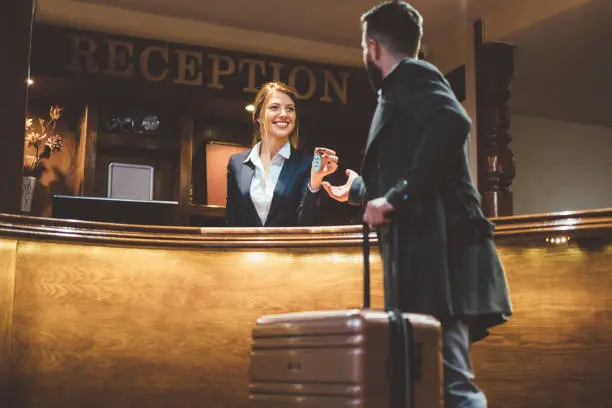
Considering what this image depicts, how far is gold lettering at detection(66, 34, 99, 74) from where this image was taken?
5.02m

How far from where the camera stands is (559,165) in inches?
277

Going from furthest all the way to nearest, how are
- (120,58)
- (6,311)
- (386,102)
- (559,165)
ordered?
1. (559,165)
2. (120,58)
3. (6,311)
4. (386,102)

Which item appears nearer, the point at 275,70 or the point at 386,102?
the point at 386,102

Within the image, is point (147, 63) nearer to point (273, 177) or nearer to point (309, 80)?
point (309, 80)

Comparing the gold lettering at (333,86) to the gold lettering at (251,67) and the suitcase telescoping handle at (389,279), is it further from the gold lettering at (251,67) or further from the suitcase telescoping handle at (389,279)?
the suitcase telescoping handle at (389,279)

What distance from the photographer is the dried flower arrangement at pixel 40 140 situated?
483cm

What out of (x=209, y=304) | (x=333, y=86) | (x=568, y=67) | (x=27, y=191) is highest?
(x=568, y=67)

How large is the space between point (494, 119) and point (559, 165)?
6.29 feet

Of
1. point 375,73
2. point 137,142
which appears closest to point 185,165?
point 137,142

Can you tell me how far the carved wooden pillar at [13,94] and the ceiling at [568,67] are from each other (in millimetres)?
3288

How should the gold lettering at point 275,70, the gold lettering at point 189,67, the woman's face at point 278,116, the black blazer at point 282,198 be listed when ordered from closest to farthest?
the black blazer at point 282,198
the woman's face at point 278,116
the gold lettering at point 189,67
the gold lettering at point 275,70

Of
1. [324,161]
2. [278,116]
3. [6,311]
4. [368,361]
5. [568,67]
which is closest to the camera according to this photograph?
[368,361]

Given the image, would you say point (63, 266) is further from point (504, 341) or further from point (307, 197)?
point (504, 341)

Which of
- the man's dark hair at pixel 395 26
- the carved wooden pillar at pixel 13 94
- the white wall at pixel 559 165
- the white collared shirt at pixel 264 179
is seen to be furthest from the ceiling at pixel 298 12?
the man's dark hair at pixel 395 26
